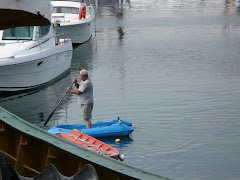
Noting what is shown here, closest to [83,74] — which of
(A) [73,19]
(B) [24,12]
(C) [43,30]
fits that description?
(C) [43,30]

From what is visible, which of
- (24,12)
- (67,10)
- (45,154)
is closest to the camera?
(24,12)

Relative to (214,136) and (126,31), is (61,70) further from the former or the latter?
(126,31)

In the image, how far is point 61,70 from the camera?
70.3 ft

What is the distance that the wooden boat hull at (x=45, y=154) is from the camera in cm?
614

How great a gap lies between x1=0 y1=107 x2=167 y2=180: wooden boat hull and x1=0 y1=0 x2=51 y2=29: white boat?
2330 mm

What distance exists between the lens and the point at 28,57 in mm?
17453

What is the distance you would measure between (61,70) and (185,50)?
34.3ft

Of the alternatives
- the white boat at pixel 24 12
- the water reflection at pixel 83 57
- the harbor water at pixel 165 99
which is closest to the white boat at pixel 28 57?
the harbor water at pixel 165 99

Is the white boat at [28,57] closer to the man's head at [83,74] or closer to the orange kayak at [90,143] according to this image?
the man's head at [83,74]

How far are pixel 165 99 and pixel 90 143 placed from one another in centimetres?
644

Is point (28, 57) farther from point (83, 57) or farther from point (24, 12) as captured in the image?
point (24, 12)

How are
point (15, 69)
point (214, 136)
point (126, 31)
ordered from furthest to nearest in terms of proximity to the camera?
1. point (126, 31)
2. point (15, 69)
3. point (214, 136)

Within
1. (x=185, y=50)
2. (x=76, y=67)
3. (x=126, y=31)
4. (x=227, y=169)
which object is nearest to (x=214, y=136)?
(x=227, y=169)

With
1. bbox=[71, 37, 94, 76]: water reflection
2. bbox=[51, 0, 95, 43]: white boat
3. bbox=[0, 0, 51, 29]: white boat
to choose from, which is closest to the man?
bbox=[0, 0, 51, 29]: white boat
